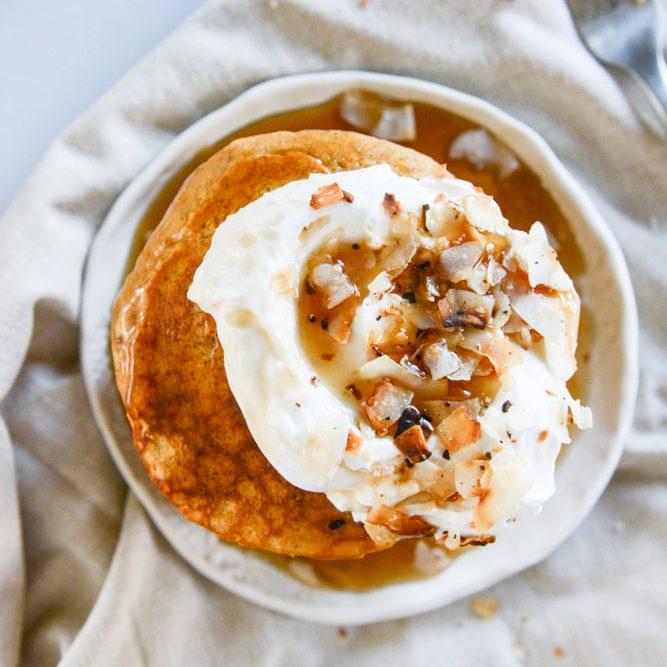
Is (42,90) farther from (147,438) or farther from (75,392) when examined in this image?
(147,438)

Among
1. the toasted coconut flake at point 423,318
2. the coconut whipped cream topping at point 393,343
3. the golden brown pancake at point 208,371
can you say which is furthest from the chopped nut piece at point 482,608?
the toasted coconut flake at point 423,318

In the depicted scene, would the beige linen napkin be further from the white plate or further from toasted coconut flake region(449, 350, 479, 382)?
toasted coconut flake region(449, 350, 479, 382)

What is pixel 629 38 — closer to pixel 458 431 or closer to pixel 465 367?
pixel 465 367

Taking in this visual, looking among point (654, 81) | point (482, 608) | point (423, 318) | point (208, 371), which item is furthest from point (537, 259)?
point (482, 608)

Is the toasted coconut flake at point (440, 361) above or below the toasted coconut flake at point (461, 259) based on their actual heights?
below

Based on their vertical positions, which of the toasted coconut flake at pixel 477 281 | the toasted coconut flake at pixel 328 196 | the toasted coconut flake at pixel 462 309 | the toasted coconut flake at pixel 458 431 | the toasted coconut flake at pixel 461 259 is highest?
the toasted coconut flake at pixel 328 196

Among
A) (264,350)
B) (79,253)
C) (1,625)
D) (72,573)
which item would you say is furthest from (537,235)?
(1,625)

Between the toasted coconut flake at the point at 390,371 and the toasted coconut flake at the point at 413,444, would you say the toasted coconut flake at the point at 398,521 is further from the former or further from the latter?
the toasted coconut flake at the point at 390,371
